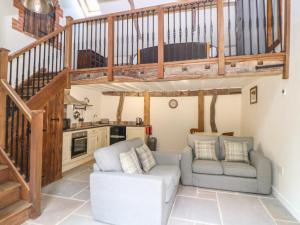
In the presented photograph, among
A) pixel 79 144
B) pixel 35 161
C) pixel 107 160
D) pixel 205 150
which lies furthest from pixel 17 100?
pixel 205 150

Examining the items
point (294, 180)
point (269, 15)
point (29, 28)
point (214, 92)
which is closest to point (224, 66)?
point (269, 15)

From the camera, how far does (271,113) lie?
10.4ft

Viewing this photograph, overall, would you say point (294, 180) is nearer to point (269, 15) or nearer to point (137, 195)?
point (137, 195)

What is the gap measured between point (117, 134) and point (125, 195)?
411cm

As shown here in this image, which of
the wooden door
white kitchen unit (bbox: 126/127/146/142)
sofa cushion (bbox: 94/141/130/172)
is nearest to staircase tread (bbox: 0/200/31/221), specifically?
sofa cushion (bbox: 94/141/130/172)

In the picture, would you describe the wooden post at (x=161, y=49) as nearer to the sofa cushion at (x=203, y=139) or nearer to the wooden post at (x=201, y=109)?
the sofa cushion at (x=203, y=139)

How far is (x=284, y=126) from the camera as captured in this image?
8.81ft

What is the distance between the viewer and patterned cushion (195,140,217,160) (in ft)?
12.0

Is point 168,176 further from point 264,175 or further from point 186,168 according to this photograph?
point 264,175

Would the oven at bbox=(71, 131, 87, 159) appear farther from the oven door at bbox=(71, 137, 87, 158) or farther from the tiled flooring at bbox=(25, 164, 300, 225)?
the tiled flooring at bbox=(25, 164, 300, 225)

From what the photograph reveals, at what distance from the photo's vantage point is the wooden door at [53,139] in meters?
3.38

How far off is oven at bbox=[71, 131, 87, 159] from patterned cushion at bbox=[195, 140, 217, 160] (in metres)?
2.93

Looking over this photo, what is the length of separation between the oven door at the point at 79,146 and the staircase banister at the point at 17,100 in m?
2.18

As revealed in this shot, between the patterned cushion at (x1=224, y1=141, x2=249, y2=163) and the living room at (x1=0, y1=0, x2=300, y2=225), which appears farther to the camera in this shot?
the patterned cushion at (x1=224, y1=141, x2=249, y2=163)
